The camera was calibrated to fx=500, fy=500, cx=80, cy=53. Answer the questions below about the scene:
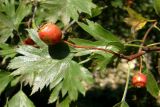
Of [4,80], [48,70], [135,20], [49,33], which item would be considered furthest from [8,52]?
[135,20]

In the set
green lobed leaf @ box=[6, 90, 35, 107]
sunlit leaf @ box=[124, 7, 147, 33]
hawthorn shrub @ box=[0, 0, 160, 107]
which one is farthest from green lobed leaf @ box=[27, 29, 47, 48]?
sunlit leaf @ box=[124, 7, 147, 33]

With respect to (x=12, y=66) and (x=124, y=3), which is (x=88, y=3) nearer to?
(x=12, y=66)

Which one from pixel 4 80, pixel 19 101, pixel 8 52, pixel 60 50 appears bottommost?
pixel 19 101

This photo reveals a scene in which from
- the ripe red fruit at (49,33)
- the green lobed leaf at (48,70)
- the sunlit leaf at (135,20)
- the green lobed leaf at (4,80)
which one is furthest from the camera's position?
the sunlit leaf at (135,20)

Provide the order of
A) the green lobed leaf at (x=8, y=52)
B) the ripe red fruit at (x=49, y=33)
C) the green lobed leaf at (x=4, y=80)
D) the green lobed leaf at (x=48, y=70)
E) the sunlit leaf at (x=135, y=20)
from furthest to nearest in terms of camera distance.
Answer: the sunlit leaf at (x=135, y=20) → the green lobed leaf at (x=4, y=80) → the green lobed leaf at (x=8, y=52) → the green lobed leaf at (x=48, y=70) → the ripe red fruit at (x=49, y=33)

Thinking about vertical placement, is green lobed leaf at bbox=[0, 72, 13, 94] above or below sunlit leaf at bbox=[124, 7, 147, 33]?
below

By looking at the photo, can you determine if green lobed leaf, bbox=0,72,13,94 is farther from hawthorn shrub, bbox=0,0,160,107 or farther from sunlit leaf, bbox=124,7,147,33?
sunlit leaf, bbox=124,7,147,33

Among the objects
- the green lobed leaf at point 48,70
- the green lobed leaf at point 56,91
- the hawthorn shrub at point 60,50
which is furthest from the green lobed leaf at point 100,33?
the green lobed leaf at point 56,91

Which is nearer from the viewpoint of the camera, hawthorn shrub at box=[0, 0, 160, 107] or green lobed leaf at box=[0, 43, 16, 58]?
hawthorn shrub at box=[0, 0, 160, 107]

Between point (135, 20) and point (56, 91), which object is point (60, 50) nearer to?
point (56, 91)

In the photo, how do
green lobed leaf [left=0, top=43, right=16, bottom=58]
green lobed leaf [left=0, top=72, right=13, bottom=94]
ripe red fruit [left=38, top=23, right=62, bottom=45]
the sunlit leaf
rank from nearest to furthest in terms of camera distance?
1. ripe red fruit [left=38, top=23, right=62, bottom=45]
2. green lobed leaf [left=0, top=43, right=16, bottom=58]
3. green lobed leaf [left=0, top=72, right=13, bottom=94]
4. the sunlit leaf

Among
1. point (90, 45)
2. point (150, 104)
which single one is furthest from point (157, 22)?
point (150, 104)

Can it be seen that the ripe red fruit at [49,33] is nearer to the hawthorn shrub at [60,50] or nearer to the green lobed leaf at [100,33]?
the hawthorn shrub at [60,50]
